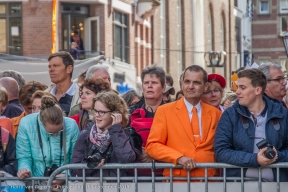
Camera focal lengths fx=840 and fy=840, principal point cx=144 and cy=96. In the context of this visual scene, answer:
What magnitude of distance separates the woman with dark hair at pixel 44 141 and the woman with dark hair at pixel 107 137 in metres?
0.32

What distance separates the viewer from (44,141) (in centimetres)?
820

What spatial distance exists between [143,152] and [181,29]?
38079mm

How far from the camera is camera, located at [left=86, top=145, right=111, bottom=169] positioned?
7484 millimetres

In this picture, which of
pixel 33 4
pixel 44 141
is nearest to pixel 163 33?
pixel 33 4

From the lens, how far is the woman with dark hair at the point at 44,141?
320 inches

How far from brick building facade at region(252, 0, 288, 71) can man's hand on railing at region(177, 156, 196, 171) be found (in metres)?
64.4

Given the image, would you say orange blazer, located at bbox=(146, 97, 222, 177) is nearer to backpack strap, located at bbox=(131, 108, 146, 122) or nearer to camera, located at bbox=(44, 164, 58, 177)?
backpack strap, located at bbox=(131, 108, 146, 122)

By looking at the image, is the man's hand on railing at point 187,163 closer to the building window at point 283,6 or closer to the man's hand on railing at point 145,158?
the man's hand on railing at point 145,158

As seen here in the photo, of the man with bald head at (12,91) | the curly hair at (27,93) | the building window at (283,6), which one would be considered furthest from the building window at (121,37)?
the building window at (283,6)

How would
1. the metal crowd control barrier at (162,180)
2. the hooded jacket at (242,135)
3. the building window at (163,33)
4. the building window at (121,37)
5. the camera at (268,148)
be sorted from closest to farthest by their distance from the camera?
the camera at (268,148)
the metal crowd control barrier at (162,180)
the hooded jacket at (242,135)
the building window at (121,37)
the building window at (163,33)

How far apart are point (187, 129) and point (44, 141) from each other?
1.45m

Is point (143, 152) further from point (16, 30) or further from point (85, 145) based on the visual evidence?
point (16, 30)

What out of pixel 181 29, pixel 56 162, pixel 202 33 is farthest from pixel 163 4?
pixel 56 162

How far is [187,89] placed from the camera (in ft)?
26.1
